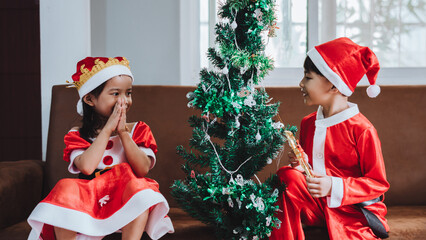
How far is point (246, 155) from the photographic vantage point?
4.45 ft

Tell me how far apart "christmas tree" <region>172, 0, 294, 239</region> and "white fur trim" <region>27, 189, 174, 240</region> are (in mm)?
125

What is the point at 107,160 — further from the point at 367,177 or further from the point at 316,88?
the point at 367,177

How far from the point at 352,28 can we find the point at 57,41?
5.82 ft

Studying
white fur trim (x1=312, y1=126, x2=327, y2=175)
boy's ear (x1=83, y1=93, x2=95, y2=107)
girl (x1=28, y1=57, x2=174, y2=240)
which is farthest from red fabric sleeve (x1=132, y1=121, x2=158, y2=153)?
white fur trim (x1=312, y1=126, x2=327, y2=175)

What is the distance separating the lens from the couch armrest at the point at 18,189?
153 centimetres

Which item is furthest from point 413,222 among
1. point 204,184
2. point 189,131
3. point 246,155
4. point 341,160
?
point 189,131

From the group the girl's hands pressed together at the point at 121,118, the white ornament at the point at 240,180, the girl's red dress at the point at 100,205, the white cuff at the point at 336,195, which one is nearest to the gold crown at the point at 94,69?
the girl's hands pressed together at the point at 121,118

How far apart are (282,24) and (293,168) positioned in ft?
4.39

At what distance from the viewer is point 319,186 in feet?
4.40

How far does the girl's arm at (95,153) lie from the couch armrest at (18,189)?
317 mm

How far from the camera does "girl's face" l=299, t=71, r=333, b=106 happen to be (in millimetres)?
1530

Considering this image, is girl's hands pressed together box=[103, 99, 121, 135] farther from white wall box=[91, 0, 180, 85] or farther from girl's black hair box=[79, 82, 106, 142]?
white wall box=[91, 0, 180, 85]

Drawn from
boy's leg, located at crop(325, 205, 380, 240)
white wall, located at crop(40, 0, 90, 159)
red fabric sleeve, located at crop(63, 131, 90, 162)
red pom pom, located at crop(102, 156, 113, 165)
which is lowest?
boy's leg, located at crop(325, 205, 380, 240)

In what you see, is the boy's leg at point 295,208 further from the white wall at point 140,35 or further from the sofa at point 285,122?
the white wall at point 140,35
